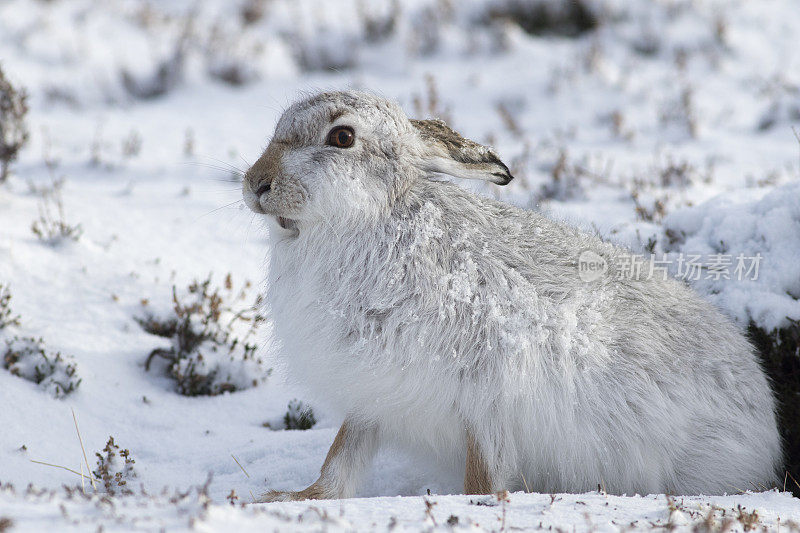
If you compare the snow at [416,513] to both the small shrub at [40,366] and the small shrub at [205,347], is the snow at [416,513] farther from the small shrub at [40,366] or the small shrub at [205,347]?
the small shrub at [205,347]

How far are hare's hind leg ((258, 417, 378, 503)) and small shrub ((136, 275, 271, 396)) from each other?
1.41 meters

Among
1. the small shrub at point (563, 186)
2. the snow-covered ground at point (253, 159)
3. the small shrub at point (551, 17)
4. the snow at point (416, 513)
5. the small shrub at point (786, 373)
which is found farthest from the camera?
the small shrub at point (551, 17)

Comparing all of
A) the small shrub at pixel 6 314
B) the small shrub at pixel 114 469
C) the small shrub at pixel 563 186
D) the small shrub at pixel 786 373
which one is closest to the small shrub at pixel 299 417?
the small shrub at pixel 114 469

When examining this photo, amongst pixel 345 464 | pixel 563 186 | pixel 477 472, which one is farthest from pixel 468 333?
pixel 563 186

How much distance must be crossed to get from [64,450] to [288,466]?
1.19 metres

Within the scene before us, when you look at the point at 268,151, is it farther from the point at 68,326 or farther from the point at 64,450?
the point at 68,326

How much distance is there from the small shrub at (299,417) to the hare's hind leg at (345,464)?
45.5 inches

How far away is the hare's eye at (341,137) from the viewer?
11.6 feet

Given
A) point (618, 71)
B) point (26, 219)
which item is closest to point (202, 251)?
point (26, 219)

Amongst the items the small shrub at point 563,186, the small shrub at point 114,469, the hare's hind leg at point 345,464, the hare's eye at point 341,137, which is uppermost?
the small shrub at point 563,186

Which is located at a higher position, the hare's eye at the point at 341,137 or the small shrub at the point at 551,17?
the small shrub at the point at 551,17

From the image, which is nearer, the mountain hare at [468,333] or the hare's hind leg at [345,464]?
the mountain hare at [468,333]

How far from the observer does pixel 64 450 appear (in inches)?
161

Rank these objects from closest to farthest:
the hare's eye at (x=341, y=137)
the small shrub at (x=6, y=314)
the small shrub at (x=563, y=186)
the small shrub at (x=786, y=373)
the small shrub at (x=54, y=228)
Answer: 1. the hare's eye at (x=341, y=137)
2. the small shrub at (x=786, y=373)
3. the small shrub at (x=6, y=314)
4. the small shrub at (x=54, y=228)
5. the small shrub at (x=563, y=186)
